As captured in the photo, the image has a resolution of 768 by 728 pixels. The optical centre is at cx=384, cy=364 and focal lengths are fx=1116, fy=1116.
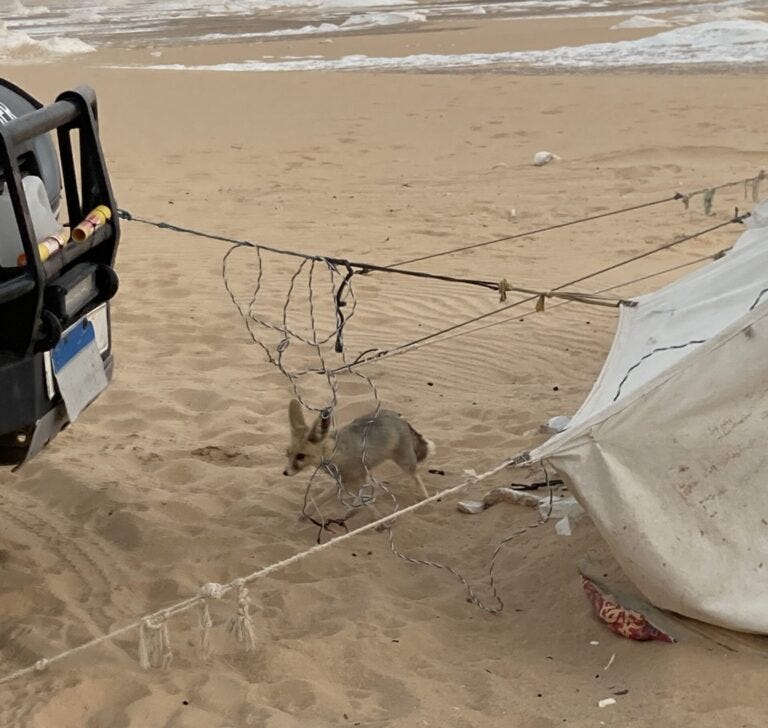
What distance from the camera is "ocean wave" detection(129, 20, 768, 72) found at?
829 inches

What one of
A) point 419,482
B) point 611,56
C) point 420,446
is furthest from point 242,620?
point 611,56

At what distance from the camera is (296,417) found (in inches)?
208

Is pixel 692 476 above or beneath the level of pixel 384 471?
above

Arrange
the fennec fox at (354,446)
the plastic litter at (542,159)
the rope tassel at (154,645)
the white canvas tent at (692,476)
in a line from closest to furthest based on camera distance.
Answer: the rope tassel at (154,645)
the white canvas tent at (692,476)
the fennec fox at (354,446)
the plastic litter at (542,159)

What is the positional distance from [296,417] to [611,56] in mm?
18548

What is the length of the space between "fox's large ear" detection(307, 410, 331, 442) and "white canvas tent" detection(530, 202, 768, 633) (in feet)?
5.29

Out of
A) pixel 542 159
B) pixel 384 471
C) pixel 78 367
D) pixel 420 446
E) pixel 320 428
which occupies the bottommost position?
pixel 542 159

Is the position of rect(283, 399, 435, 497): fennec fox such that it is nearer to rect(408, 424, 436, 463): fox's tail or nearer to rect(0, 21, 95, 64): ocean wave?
rect(408, 424, 436, 463): fox's tail

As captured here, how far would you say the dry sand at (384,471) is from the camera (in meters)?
3.78

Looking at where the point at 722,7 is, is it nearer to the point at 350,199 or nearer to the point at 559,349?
the point at 350,199

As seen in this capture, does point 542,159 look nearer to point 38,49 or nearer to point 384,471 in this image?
point 384,471

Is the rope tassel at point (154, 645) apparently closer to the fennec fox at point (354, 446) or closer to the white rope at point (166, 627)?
the white rope at point (166, 627)

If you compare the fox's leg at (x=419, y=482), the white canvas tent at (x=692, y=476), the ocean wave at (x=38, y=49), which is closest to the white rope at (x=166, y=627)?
the white canvas tent at (x=692, y=476)

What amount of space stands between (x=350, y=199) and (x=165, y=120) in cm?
597
